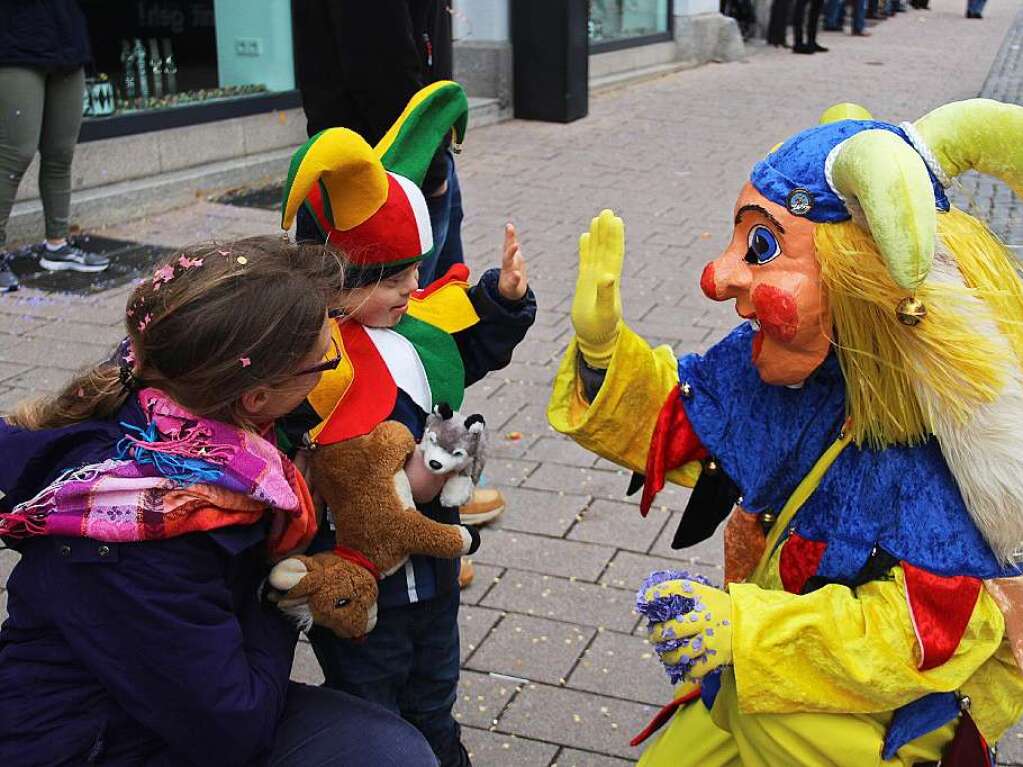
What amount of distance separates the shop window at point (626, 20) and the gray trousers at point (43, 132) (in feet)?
24.8

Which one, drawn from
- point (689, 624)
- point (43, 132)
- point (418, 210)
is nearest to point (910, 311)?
point (689, 624)

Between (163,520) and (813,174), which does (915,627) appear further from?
(163,520)

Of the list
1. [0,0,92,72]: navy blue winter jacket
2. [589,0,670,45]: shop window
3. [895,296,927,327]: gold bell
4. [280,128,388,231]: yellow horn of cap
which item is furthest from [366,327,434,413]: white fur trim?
[589,0,670,45]: shop window

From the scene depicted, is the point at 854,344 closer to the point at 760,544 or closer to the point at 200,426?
the point at 760,544

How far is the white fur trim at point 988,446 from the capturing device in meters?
1.92

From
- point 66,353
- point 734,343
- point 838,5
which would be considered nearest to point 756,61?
point 838,5

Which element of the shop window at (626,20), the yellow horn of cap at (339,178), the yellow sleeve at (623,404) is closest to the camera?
the yellow horn of cap at (339,178)

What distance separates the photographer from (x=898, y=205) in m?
1.79

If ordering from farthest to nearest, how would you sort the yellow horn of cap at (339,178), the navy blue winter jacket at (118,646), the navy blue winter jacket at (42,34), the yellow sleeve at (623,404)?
the navy blue winter jacket at (42,34) → the yellow sleeve at (623,404) → the yellow horn of cap at (339,178) → the navy blue winter jacket at (118,646)

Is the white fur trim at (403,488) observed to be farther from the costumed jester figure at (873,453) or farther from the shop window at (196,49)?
the shop window at (196,49)

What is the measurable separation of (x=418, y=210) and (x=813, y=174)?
71cm

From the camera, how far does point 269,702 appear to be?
185cm

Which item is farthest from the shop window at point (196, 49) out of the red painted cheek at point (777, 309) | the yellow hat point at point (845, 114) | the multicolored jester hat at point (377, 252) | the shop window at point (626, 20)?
the red painted cheek at point (777, 309)

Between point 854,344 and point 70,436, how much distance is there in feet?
3.97
